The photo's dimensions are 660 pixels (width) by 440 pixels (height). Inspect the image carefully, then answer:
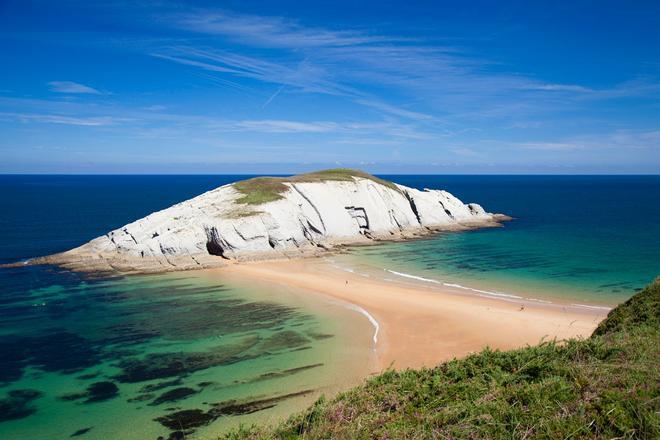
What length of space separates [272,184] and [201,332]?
35.3m

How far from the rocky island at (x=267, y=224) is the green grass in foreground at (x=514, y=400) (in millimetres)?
34792

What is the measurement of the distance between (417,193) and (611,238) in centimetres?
2728

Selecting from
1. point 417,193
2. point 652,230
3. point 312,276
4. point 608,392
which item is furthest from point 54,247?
point 652,230

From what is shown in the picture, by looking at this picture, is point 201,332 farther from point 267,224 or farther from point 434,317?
point 267,224

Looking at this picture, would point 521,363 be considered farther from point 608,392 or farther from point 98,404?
point 98,404

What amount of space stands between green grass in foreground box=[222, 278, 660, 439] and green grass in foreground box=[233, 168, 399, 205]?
42767 mm

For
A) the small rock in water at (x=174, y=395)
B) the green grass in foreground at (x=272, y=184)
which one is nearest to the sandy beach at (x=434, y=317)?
the small rock in water at (x=174, y=395)

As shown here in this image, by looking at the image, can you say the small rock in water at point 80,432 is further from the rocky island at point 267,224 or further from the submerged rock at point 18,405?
the rocky island at point 267,224

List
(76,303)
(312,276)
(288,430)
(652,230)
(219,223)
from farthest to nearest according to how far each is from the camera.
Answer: (652,230) → (219,223) → (312,276) → (76,303) → (288,430)

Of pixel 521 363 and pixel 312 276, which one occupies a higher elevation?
A: pixel 521 363

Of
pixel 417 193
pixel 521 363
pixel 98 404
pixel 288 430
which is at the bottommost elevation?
pixel 98 404

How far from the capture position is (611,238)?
57.9 metres

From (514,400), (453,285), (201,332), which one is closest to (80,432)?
(201,332)

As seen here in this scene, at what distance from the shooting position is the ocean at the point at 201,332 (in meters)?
16.9
